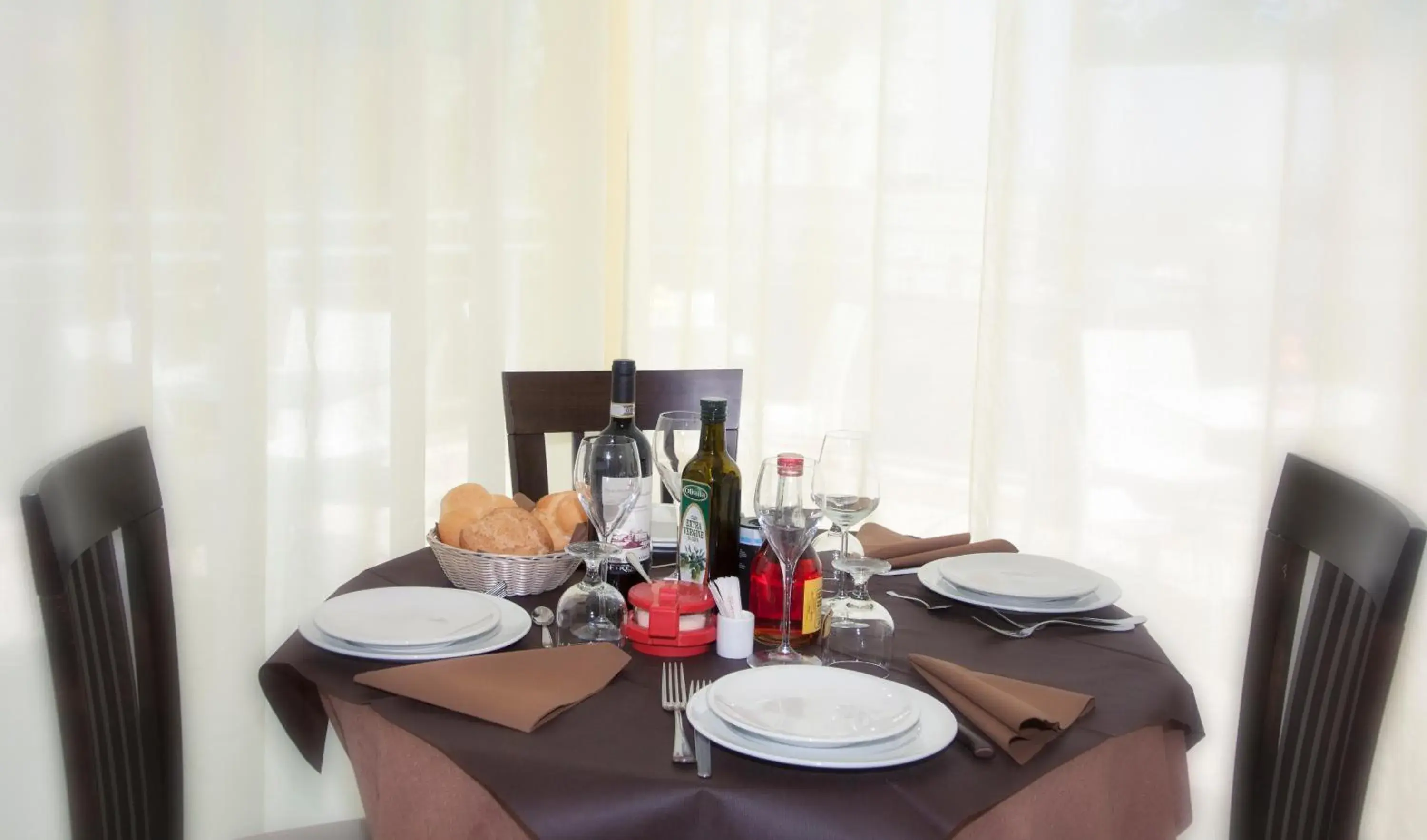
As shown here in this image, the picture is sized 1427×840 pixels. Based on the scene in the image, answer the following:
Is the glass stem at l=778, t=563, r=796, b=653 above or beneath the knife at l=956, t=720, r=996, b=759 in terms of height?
above

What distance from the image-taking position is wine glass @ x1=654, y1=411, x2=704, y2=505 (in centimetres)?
152

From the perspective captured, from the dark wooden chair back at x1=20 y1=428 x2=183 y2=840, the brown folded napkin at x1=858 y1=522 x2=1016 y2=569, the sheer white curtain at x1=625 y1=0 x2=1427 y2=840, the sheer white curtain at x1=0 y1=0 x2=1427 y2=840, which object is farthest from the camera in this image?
the sheer white curtain at x1=625 y1=0 x2=1427 y2=840

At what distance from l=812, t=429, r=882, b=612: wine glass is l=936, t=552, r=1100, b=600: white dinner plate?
279mm

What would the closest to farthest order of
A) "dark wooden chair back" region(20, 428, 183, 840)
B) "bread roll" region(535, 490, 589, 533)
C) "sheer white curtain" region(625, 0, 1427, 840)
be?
"dark wooden chair back" region(20, 428, 183, 840) → "bread roll" region(535, 490, 589, 533) → "sheer white curtain" region(625, 0, 1427, 840)

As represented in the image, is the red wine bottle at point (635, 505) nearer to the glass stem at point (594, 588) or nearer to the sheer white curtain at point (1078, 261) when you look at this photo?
the glass stem at point (594, 588)

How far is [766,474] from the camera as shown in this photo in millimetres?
1339

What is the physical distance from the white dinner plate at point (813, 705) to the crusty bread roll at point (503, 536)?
42cm

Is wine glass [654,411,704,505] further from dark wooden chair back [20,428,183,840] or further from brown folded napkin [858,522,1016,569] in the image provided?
dark wooden chair back [20,428,183,840]

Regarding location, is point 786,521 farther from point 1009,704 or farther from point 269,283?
point 269,283

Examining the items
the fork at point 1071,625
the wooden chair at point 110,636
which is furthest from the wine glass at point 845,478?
the wooden chair at point 110,636

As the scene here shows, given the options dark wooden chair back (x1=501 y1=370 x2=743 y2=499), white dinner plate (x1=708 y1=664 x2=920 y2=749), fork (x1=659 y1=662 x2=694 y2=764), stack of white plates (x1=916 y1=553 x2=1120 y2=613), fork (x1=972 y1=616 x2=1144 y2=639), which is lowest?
fork (x1=659 y1=662 x2=694 y2=764)

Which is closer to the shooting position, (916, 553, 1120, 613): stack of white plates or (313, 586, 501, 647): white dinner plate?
(313, 586, 501, 647): white dinner plate

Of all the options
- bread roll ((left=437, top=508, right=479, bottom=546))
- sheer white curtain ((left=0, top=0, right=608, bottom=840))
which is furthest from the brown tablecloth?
sheer white curtain ((left=0, top=0, right=608, bottom=840))

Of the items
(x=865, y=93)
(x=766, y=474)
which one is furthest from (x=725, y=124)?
(x=766, y=474)
